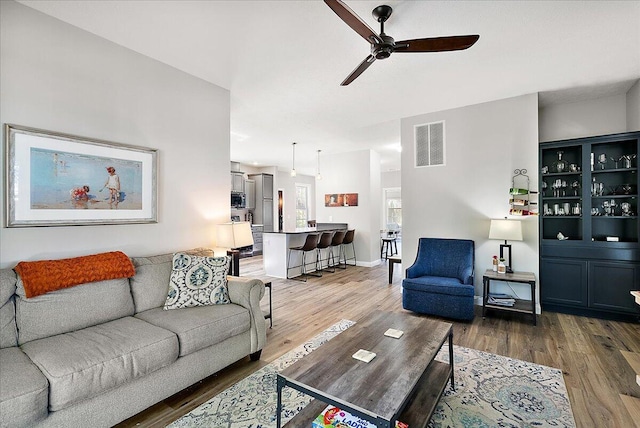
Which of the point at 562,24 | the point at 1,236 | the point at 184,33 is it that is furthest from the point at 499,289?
the point at 1,236

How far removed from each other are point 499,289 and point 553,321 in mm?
655

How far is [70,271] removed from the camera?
7.02 feet

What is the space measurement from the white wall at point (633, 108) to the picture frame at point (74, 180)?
218 inches

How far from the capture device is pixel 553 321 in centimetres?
359

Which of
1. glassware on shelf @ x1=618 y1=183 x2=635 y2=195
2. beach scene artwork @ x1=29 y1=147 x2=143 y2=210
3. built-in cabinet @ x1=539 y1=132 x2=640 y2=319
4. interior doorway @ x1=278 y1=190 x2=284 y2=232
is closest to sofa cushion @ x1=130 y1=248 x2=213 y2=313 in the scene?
beach scene artwork @ x1=29 y1=147 x2=143 y2=210

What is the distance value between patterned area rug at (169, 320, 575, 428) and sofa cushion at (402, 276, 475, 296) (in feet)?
3.14

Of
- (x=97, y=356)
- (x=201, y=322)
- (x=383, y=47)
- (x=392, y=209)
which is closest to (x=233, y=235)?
(x=201, y=322)

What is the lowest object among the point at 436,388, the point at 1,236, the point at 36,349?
the point at 436,388

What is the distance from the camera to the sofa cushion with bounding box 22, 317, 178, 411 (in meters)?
1.54

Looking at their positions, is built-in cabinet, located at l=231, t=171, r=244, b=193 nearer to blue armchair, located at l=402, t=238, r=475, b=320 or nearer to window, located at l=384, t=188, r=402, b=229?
window, located at l=384, t=188, r=402, b=229

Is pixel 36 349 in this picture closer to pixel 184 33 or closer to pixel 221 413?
pixel 221 413

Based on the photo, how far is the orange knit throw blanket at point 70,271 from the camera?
198 cm

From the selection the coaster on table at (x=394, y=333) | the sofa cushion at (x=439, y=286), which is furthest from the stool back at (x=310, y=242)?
the coaster on table at (x=394, y=333)

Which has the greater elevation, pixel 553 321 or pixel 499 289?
pixel 499 289
